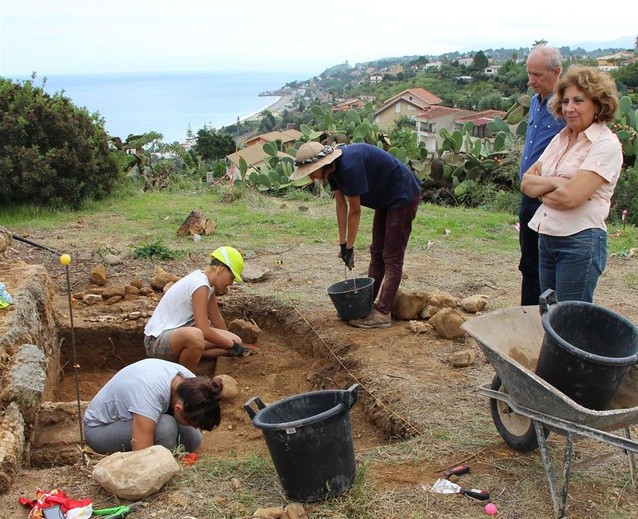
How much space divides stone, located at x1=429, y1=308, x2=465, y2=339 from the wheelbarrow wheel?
147 centimetres

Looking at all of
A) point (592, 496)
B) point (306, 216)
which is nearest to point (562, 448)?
point (592, 496)

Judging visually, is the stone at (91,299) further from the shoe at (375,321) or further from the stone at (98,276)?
the shoe at (375,321)

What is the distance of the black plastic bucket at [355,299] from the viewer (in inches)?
197

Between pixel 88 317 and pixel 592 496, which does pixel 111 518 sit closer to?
pixel 592 496

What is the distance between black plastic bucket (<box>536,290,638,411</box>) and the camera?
270 cm

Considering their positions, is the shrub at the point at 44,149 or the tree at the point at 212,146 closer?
the shrub at the point at 44,149

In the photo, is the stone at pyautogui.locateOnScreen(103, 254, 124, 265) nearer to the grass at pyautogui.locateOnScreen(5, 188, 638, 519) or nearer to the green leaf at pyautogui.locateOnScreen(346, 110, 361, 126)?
the grass at pyautogui.locateOnScreen(5, 188, 638, 519)

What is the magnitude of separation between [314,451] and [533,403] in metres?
0.93

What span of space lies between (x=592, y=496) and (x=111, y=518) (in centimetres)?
205

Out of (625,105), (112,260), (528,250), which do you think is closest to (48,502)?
(528,250)

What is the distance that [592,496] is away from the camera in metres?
2.91

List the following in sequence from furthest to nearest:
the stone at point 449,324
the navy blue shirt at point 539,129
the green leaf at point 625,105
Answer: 1. the green leaf at point 625,105
2. the stone at point 449,324
3. the navy blue shirt at point 539,129

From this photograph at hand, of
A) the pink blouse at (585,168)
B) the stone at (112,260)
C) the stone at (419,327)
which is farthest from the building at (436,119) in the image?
the pink blouse at (585,168)

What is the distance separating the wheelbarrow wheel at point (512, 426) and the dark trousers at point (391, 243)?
5.88 feet
